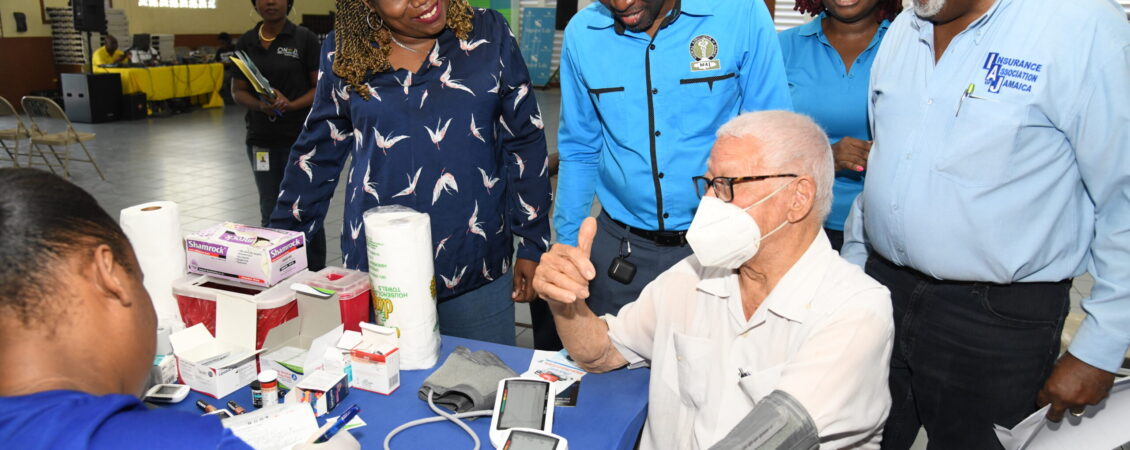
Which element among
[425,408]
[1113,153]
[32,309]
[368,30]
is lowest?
[425,408]

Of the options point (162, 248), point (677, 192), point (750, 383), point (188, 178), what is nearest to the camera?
point (750, 383)

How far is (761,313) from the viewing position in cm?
156

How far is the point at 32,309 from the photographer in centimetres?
88

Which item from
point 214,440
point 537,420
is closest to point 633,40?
point 537,420

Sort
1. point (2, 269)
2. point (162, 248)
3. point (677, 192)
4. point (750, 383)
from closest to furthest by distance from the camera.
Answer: point (2, 269)
point (750, 383)
point (162, 248)
point (677, 192)

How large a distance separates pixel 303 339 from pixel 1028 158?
1.68 meters

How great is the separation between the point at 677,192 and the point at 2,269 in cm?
174

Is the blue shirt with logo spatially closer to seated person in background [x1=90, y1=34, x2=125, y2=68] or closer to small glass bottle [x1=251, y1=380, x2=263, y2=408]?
small glass bottle [x1=251, y1=380, x2=263, y2=408]

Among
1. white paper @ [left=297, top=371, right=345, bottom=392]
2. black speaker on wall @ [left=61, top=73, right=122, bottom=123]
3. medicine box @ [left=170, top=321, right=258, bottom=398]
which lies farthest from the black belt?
black speaker on wall @ [left=61, top=73, right=122, bottom=123]

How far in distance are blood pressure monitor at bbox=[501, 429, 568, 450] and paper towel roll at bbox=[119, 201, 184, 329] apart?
90cm

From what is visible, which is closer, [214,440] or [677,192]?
[214,440]

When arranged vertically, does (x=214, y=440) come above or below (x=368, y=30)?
below

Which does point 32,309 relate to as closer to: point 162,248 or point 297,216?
point 162,248

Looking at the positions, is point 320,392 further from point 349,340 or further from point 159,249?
point 159,249
